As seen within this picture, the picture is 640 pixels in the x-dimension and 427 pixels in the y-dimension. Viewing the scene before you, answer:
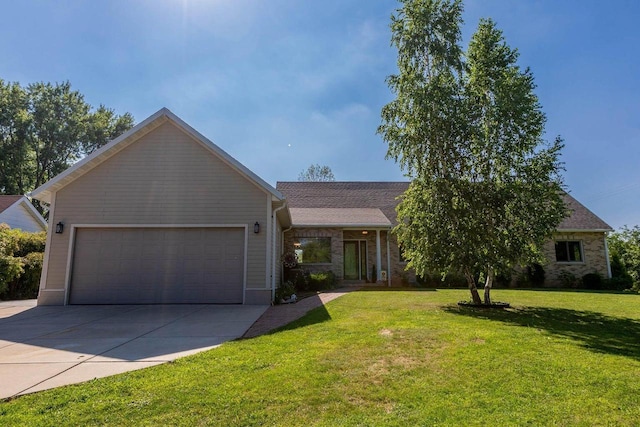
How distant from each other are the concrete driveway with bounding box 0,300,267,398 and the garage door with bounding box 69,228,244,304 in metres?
0.57

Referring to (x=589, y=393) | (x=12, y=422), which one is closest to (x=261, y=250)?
(x=12, y=422)

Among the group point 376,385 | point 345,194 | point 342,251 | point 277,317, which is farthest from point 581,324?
point 345,194

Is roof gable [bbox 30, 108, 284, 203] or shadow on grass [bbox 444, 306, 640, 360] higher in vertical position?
roof gable [bbox 30, 108, 284, 203]

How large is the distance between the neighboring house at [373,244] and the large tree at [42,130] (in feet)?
83.1

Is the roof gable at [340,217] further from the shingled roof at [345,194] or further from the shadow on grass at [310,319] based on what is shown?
the shadow on grass at [310,319]

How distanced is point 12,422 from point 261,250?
7.30 m

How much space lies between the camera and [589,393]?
329 cm

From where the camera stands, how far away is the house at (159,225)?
9.95 metres

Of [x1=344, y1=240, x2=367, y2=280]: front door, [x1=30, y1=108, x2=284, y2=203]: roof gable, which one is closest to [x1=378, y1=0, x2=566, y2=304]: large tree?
[x1=30, y1=108, x2=284, y2=203]: roof gable

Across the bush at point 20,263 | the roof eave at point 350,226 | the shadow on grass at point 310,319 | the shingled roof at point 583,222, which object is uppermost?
the shingled roof at point 583,222

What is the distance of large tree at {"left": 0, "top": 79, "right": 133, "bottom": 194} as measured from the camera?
93.2 ft

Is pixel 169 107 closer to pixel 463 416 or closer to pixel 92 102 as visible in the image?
pixel 463 416

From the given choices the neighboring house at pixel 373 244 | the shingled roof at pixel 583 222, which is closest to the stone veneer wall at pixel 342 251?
the neighboring house at pixel 373 244

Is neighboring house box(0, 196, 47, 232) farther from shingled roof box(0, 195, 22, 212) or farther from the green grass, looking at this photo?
the green grass
